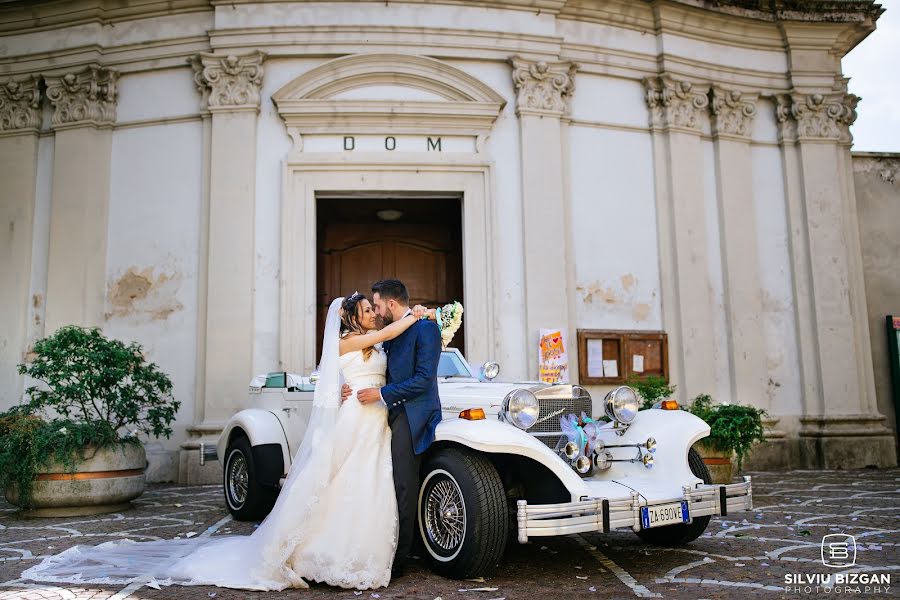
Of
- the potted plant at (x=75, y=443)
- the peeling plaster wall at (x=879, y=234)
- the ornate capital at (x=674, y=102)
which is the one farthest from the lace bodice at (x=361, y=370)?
the peeling plaster wall at (x=879, y=234)

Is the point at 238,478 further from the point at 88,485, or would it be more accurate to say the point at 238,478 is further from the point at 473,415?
the point at 473,415

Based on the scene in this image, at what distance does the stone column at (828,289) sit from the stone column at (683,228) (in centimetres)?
157

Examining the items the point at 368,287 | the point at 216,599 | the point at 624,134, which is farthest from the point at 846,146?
the point at 216,599

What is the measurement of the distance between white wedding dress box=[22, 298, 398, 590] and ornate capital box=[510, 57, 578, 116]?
6.45 metres

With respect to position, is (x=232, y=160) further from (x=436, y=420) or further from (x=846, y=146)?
(x=846, y=146)

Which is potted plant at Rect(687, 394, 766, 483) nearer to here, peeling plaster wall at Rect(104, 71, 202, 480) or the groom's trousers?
the groom's trousers

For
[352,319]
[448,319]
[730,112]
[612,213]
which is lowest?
[352,319]

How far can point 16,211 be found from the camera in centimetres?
1045

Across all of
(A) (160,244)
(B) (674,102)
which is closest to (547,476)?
(A) (160,244)

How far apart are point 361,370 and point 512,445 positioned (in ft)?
3.71

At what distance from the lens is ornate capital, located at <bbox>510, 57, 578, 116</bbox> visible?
10.3 m

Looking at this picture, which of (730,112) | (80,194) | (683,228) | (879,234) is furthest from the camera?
(879,234)

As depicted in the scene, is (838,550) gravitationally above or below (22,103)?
below

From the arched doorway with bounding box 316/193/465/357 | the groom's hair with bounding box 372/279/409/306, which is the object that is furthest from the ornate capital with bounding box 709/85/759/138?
the groom's hair with bounding box 372/279/409/306
